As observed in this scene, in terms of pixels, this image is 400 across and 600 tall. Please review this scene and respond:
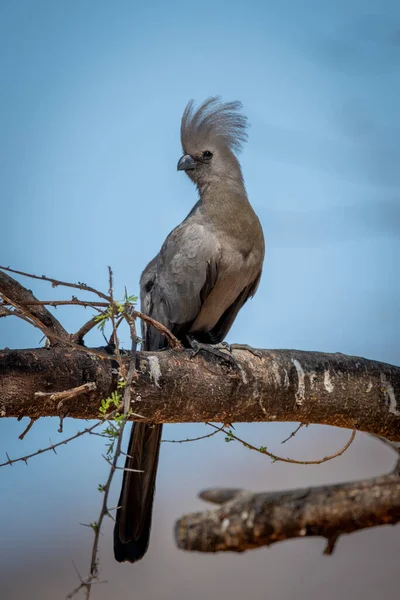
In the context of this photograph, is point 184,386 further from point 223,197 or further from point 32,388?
point 223,197

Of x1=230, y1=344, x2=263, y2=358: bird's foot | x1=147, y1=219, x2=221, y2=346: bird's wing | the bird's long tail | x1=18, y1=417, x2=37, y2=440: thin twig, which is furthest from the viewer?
x1=147, y1=219, x2=221, y2=346: bird's wing

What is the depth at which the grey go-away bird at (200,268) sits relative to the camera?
3.51m

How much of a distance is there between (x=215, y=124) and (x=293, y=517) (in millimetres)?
3410

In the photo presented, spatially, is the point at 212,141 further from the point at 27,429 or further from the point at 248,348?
the point at 27,429

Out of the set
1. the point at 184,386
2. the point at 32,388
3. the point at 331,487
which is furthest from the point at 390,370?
the point at 331,487

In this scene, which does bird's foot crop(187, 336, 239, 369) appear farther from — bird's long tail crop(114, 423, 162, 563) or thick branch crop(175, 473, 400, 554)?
thick branch crop(175, 473, 400, 554)

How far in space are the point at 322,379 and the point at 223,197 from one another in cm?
143

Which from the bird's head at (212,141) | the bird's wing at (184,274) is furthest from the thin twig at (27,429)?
the bird's head at (212,141)

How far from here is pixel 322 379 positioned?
3.19 meters

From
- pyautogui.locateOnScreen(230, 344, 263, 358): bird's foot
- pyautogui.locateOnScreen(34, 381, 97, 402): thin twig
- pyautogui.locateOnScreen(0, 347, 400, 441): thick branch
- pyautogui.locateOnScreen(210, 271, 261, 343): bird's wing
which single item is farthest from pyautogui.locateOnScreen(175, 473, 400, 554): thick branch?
pyautogui.locateOnScreen(210, 271, 261, 343): bird's wing

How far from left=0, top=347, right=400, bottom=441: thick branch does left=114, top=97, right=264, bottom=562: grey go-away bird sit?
578 millimetres

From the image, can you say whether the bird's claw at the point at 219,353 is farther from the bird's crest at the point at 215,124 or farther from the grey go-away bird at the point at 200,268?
the bird's crest at the point at 215,124

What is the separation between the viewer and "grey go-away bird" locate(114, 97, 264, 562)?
3.51 metres

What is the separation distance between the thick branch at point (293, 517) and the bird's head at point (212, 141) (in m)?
3.06
